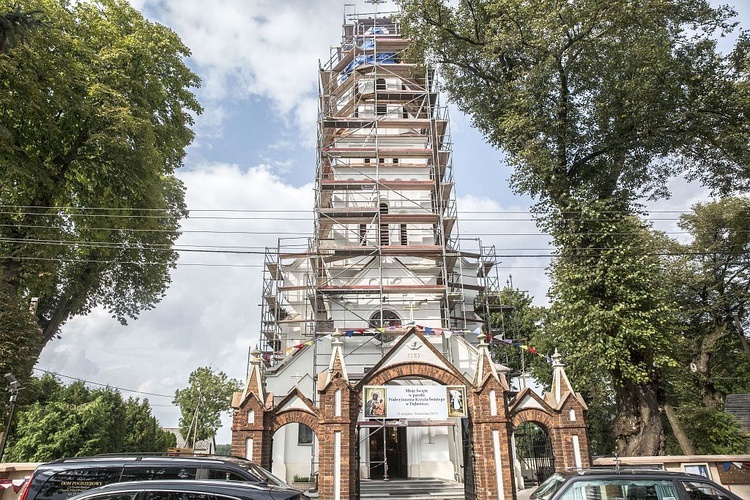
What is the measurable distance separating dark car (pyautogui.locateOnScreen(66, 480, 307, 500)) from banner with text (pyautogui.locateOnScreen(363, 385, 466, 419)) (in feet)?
26.6

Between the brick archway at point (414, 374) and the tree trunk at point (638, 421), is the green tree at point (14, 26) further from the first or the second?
the tree trunk at point (638, 421)

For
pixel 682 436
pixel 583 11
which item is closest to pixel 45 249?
Result: pixel 583 11

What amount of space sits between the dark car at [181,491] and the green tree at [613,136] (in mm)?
13231

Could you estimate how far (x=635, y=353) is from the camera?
53.7 feet

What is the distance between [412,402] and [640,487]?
669cm

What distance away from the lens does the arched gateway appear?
13234mm

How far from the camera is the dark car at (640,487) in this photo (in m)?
7.82

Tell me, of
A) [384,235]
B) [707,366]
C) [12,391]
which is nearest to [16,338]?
[12,391]

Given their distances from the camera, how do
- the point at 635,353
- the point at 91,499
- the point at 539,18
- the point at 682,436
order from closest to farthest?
the point at 91,499
the point at 635,353
the point at 539,18
the point at 682,436

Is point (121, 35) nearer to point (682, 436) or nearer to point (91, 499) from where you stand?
point (91, 499)

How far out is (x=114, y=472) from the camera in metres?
8.23

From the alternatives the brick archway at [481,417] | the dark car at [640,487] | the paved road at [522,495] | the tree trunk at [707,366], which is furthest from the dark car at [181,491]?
the tree trunk at [707,366]

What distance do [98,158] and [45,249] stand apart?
400 centimetres

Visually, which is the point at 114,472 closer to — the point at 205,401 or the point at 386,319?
the point at 386,319
